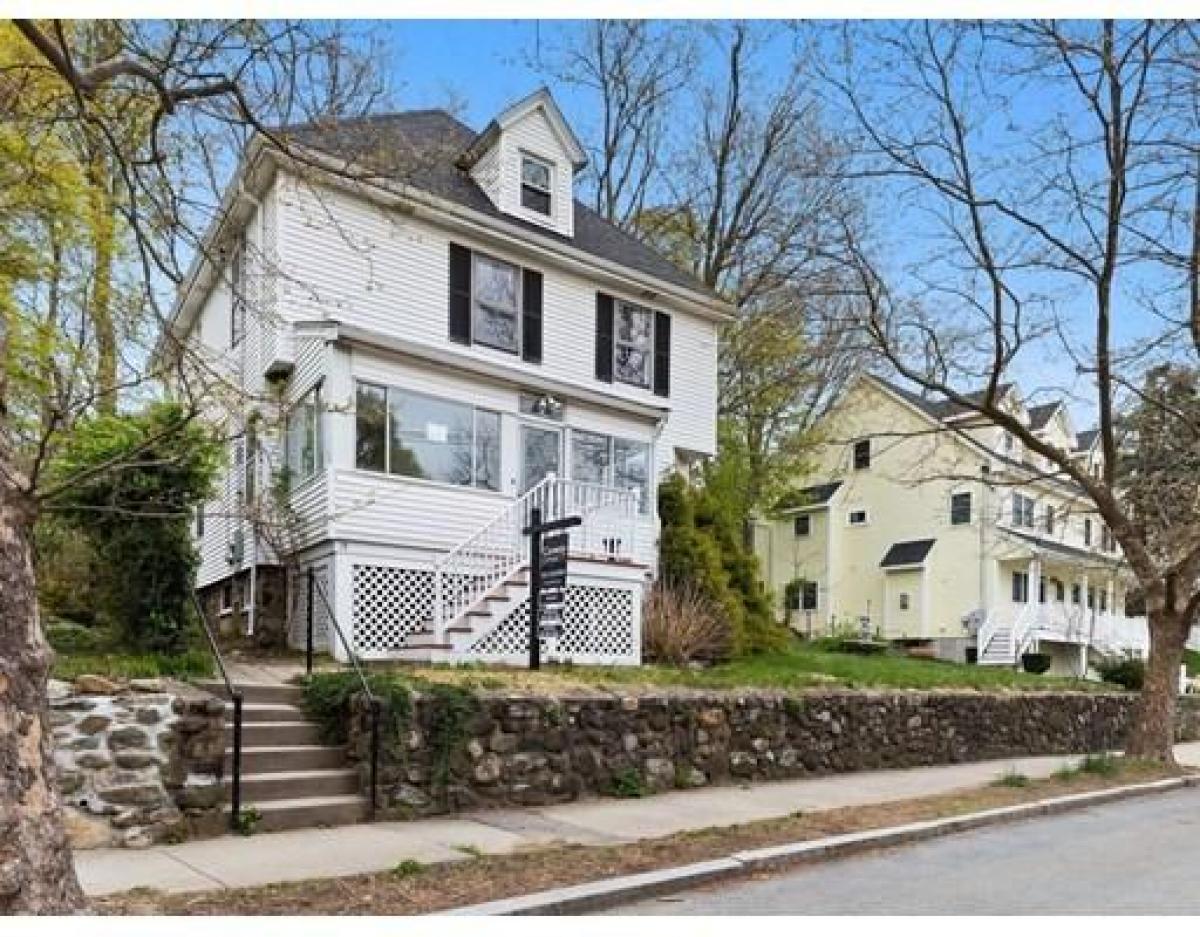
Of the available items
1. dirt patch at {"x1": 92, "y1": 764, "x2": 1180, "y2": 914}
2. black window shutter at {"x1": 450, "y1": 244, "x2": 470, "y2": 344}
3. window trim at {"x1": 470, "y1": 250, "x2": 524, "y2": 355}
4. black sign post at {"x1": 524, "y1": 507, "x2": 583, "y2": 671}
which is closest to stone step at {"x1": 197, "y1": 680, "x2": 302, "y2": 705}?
dirt patch at {"x1": 92, "y1": 764, "x2": 1180, "y2": 914}

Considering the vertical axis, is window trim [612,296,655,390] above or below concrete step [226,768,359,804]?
above

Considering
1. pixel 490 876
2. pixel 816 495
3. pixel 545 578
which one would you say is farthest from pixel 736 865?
pixel 816 495

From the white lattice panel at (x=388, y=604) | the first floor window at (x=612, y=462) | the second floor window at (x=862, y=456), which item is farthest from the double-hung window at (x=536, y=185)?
the second floor window at (x=862, y=456)

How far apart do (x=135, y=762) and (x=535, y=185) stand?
11.2m

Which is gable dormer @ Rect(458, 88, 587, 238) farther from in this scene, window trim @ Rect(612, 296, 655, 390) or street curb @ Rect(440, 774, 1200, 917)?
street curb @ Rect(440, 774, 1200, 917)

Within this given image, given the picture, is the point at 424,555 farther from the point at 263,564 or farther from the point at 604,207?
the point at 604,207

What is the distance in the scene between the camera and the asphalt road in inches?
222

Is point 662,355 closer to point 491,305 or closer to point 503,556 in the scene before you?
point 491,305

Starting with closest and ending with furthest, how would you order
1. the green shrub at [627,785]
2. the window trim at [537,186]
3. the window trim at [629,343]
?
the green shrub at [627,785]
the window trim at [537,186]
the window trim at [629,343]

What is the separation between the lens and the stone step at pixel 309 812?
696cm

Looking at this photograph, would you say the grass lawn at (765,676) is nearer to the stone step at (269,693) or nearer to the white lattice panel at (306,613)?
the stone step at (269,693)

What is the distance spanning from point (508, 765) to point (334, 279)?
7.50 metres

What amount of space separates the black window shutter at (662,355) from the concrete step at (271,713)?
9.90 metres

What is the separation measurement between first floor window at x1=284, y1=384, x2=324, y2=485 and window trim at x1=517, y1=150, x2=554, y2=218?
450 cm
